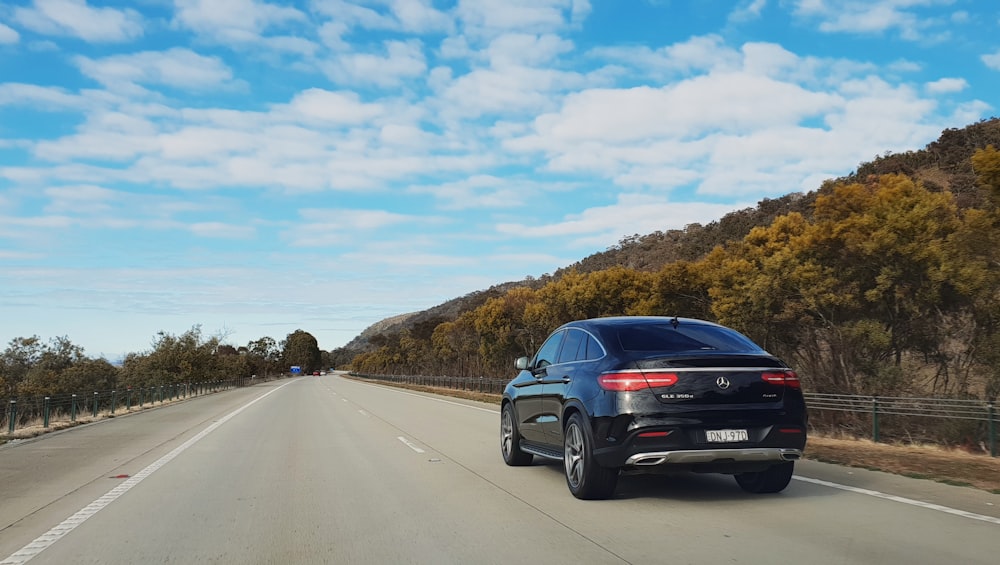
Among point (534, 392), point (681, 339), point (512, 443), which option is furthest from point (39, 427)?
point (681, 339)

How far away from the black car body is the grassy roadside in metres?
2.55

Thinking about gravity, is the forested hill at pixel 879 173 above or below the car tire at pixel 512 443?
above

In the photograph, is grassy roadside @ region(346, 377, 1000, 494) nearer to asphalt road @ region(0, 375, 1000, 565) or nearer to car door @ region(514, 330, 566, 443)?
asphalt road @ region(0, 375, 1000, 565)

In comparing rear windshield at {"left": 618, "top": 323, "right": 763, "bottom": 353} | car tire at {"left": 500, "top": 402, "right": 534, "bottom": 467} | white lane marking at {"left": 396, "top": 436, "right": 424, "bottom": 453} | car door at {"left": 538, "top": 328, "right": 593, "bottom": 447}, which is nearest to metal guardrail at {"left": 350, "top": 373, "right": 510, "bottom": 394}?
white lane marking at {"left": 396, "top": 436, "right": 424, "bottom": 453}

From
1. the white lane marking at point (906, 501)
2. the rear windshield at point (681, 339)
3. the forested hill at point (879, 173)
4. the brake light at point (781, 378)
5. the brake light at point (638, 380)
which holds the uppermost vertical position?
the forested hill at point (879, 173)

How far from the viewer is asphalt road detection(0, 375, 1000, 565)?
5.73 m

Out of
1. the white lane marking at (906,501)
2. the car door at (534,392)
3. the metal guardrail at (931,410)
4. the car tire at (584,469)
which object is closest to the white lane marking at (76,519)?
the car tire at (584,469)

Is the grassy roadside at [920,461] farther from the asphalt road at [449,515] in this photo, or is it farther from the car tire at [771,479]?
the car tire at [771,479]

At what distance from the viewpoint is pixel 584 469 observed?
7723mm

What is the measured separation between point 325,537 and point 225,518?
152 centimetres

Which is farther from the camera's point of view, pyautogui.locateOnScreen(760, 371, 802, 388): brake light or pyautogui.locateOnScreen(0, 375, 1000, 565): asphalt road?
pyautogui.locateOnScreen(760, 371, 802, 388): brake light

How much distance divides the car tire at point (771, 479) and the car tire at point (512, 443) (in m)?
3.38

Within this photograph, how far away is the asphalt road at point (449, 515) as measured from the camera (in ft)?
18.8

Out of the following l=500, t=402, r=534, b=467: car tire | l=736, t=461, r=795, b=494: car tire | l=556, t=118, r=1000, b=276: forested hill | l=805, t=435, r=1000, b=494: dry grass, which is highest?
l=556, t=118, r=1000, b=276: forested hill
